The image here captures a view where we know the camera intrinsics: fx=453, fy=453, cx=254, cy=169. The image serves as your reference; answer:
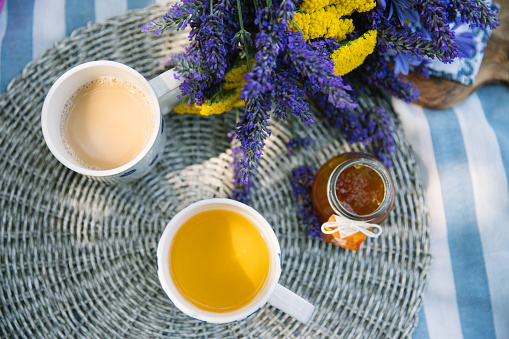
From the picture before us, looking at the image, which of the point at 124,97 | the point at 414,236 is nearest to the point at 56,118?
the point at 124,97

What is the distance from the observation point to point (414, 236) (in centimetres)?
95

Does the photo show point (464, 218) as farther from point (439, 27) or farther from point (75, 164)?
point (75, 164)

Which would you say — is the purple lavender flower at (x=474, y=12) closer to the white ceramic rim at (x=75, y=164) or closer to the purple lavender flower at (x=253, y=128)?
the purple lavender flower at (x=253, y=128)

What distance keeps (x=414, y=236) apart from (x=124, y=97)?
2.14 feet

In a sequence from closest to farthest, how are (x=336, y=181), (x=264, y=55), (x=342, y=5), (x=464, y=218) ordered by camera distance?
(x=264, y=55) < (x=342, y=5) < (x=336, y=181) < (x=464, y=218)

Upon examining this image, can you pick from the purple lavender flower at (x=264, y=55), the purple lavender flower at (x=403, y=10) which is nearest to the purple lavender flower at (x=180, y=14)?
the purple lavender flower at (x=264, y=55)

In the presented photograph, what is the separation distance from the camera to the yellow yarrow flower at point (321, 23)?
0.72 meters

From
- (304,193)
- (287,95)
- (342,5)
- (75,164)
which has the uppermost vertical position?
(342,5)

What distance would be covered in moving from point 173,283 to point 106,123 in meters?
0.33

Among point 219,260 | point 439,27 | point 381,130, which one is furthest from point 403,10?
point 219,260

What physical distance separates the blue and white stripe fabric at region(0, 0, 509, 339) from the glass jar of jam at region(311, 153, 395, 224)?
25 centimetres

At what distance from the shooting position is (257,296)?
824mm

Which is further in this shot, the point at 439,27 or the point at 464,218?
the point at 464,218

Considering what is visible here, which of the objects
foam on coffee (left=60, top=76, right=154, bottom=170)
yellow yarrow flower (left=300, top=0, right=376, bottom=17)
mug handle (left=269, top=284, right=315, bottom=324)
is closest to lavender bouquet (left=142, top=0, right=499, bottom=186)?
yellow yarrow flower (left=300, top=0, right=376, bottom=17)
